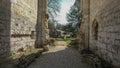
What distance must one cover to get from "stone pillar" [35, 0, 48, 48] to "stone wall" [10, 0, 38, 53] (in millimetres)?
694

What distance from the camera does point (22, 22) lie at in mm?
9438

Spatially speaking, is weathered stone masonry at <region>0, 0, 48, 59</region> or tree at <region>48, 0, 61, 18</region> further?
tree at <region>48, 0, 61, 18</region>

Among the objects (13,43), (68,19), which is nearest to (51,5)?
(68,19)

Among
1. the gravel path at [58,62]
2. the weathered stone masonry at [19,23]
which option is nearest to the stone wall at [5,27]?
the weathered stone masonry at [19,23]

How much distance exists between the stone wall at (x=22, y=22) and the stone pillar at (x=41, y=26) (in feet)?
2.28

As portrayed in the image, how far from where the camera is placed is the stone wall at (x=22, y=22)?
813 centimetres

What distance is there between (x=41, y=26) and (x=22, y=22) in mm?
3822

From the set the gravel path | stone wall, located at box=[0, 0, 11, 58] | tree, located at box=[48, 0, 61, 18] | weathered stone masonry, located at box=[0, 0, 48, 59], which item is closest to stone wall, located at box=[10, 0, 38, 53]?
weathered stone masonry, located at box=[0, 0, 48, 59]

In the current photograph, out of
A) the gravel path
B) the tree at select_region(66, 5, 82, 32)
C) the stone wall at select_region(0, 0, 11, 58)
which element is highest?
the tree at select_region(66, 5, 82, 32)

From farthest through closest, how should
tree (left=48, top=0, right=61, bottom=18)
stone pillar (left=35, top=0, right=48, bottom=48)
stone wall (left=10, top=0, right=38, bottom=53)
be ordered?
tree (left=48, top=0, right=61, bottom=18) → stone pillar (left=35, top=0, right=48, bottom=48) → stone wall (left=10, top=0, right=38, bottom=53)

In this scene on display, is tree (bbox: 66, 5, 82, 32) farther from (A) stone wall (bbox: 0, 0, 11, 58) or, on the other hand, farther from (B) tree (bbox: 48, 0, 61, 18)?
(A) stone wall (bbox: 0, 0, 11, 58)

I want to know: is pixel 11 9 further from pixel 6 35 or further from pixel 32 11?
pixel 32 11

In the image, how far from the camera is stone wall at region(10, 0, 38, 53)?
8.13 m

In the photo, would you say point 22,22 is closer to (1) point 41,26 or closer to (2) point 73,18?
(1) point 41,26
